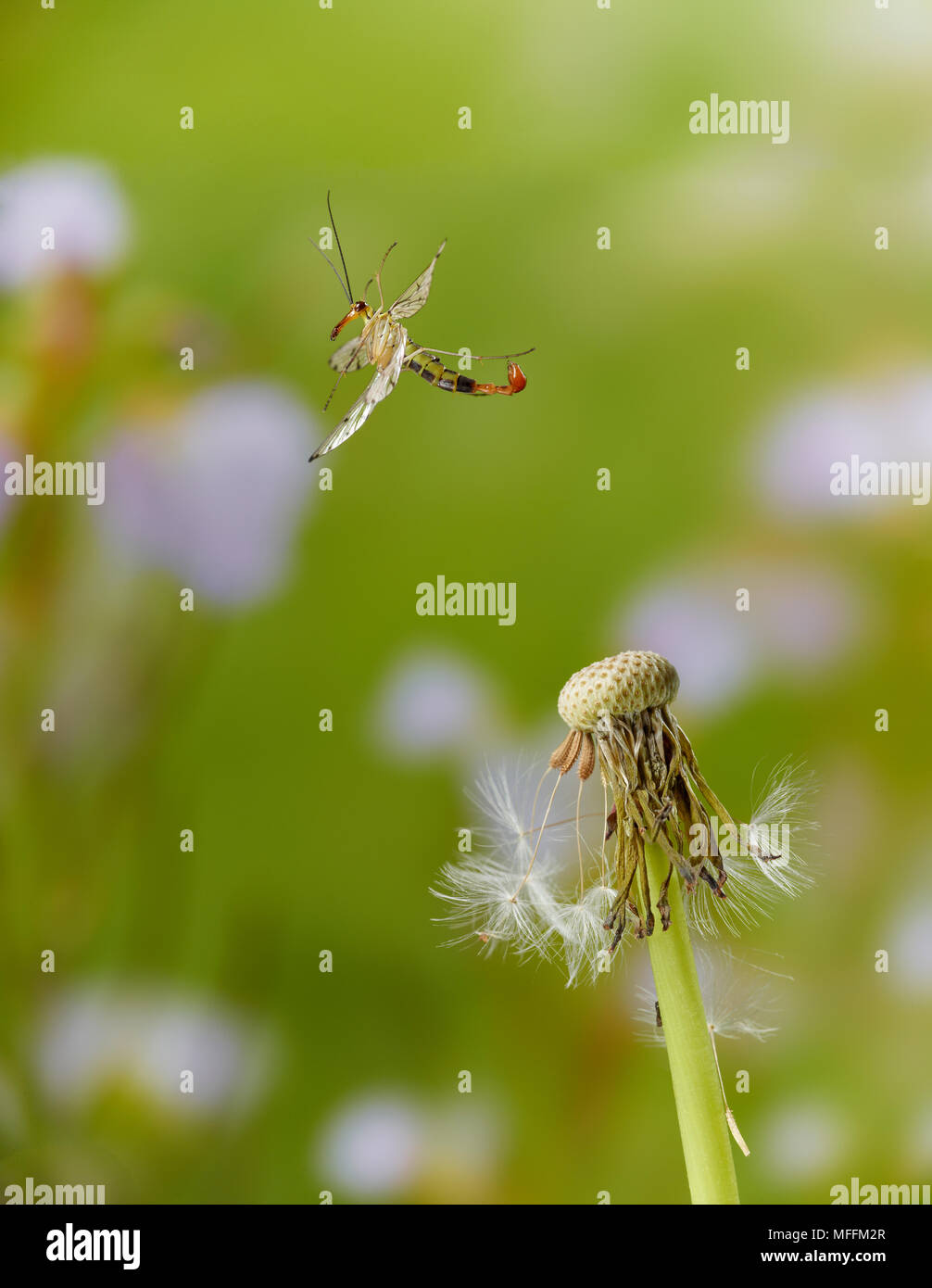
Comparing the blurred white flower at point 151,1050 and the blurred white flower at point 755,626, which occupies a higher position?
the blurred white flower at point 755,626

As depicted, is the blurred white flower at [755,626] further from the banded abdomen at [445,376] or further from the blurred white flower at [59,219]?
the blurred white flower at [59,219]

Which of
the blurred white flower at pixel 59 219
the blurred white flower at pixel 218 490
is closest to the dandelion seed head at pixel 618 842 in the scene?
the blurred white flower at pixel 218 490

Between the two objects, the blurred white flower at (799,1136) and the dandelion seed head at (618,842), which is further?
the blurred white flower at (799,1136)

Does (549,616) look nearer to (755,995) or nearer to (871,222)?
(755,995)

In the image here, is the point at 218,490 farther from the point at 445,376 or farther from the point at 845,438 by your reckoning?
the point at 845,438

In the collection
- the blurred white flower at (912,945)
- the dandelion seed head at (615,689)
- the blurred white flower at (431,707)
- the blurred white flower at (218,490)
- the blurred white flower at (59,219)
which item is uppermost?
the blurred white flower at (59,219)

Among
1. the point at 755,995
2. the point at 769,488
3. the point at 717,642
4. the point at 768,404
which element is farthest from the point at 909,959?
the point at 768,404
